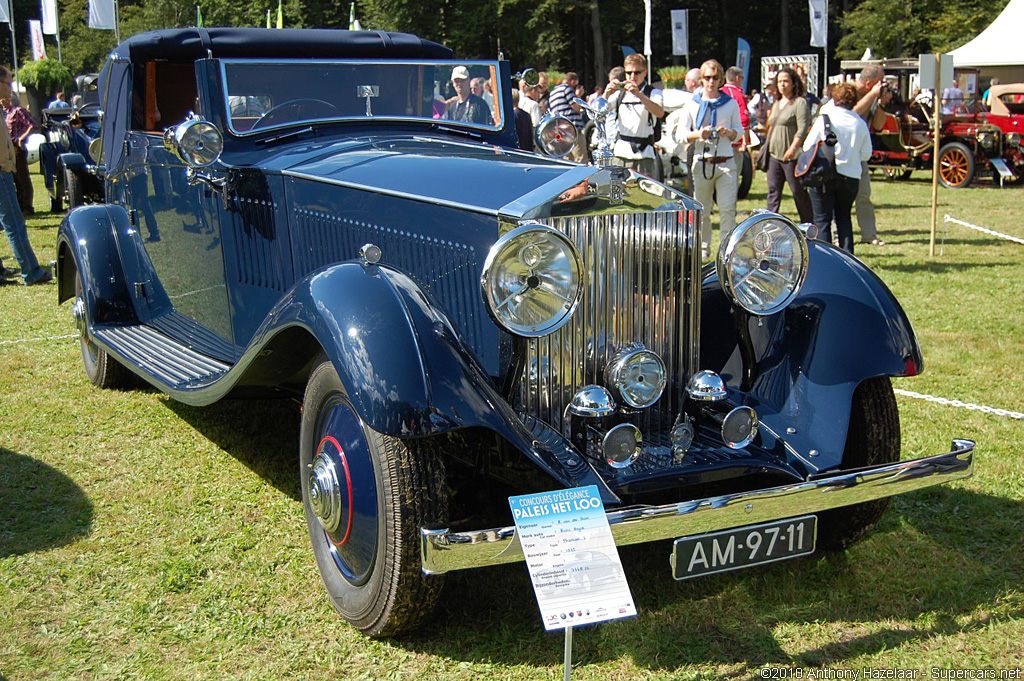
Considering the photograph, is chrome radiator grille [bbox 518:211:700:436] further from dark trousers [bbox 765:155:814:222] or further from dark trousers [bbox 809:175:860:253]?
dark trousers [bbox 765:155:814:222]

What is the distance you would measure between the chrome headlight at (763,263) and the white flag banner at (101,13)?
21875mm

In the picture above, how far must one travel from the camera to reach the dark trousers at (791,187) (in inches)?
336

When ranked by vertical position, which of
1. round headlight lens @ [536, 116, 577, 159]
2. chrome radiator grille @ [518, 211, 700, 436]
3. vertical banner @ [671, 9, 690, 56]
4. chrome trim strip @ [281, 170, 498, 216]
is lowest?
chrome radiator grille @ [518, 211, 700, 436]

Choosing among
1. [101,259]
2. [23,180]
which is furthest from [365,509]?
[23,180]

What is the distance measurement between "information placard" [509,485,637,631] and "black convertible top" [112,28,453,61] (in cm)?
287

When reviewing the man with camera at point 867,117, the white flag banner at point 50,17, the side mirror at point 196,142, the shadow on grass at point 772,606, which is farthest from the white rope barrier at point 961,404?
the white flag banner at point 50,17

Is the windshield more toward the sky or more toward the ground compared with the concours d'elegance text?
more toward the sky

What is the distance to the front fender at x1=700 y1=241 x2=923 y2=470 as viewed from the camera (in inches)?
118

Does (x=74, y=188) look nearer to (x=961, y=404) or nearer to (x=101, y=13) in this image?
(x=961, y=404)

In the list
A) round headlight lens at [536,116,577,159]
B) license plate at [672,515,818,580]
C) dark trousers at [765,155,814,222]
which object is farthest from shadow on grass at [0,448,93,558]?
dark trousers at [765,155,814,222]

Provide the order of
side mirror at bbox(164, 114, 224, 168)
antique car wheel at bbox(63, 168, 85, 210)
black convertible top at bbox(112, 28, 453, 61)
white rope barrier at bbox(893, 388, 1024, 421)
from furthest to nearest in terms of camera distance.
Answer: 1. antique car wheel at bbox(63, 168, 85, 210)
2. white rope barrier at bbox(893, 388, 1024, 421)
3. black convertible top at bbox(112, 28, 453, 61)
4. side mirror at bbox(164, 114, 224, 168)

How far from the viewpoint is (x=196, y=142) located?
155 inches

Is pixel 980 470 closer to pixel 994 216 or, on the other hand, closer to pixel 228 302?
pixel 228 302

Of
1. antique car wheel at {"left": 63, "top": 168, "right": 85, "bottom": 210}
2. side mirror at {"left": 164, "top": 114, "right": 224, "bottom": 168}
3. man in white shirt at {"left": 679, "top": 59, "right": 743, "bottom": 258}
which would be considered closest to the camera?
side mirror at {"left": 164, "top": 114, "right": 224, "bottom": 168}
